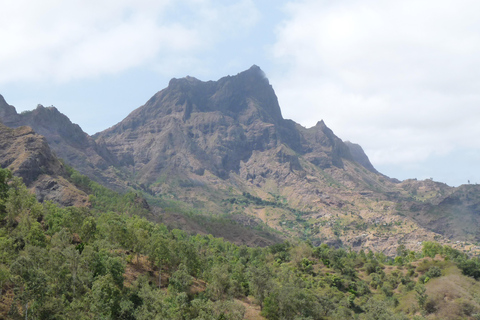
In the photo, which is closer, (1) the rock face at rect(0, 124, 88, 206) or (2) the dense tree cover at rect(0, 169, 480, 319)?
(2) the dense tree cover at rect(0, 169, 480, 319)

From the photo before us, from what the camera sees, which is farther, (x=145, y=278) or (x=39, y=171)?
(x=39, y=171)

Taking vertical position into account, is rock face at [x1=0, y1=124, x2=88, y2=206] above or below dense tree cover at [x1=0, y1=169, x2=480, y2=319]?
above

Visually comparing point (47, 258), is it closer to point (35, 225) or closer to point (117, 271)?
point (117, 271)

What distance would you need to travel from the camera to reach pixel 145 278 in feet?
234

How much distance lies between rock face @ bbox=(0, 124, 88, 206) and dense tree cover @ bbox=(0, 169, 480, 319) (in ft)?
233

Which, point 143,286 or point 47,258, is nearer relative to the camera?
point 47,258

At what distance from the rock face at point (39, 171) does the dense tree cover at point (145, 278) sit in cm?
7097

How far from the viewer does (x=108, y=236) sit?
85.0 metres

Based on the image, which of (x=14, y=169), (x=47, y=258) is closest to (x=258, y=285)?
(x=47, y=258)

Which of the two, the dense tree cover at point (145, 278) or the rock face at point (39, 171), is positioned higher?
the rock face at point (39, 171)

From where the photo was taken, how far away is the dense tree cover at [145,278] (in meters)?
54.5

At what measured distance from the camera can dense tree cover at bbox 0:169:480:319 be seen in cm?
5453

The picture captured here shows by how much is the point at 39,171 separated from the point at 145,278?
143684 mm

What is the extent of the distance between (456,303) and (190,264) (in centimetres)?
7567
